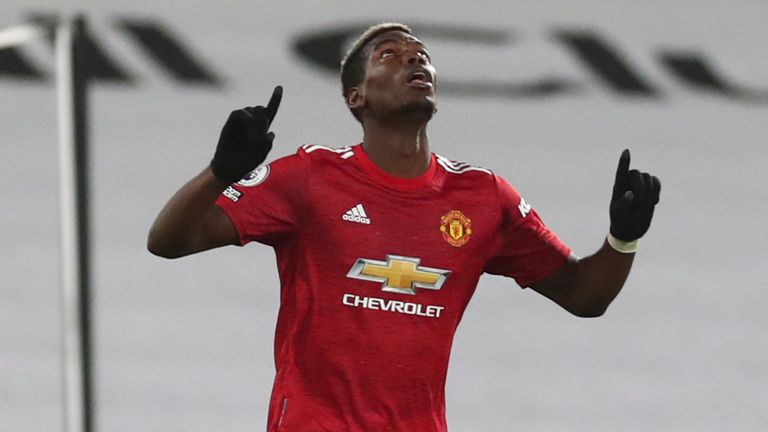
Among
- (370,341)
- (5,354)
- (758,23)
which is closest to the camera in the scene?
(370,341)

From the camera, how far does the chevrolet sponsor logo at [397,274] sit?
321 centimetres

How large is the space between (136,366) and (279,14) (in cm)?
159

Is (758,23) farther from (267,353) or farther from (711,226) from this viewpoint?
(267,353)

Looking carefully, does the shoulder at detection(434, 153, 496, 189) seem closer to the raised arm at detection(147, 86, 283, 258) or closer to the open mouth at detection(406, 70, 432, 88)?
the open mouth at detection(406, 70, 432, 88)

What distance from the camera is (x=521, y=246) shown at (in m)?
3.50

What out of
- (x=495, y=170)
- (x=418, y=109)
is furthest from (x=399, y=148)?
(x=495, y=170)

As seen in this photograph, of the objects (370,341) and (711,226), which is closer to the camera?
(370,341)

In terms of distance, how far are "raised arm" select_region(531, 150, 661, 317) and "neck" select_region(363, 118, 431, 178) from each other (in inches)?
18.3

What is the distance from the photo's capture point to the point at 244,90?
596cm

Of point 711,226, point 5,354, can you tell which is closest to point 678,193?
point 711,226

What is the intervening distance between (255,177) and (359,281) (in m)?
0.34

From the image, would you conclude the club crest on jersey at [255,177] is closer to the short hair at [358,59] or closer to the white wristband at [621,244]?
the short hair at [358,59]

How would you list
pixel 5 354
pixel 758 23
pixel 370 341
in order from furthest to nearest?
pixel 758 23 < pixel 5 354 < pixel 370 341

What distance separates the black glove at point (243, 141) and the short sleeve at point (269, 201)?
20 centimetres
